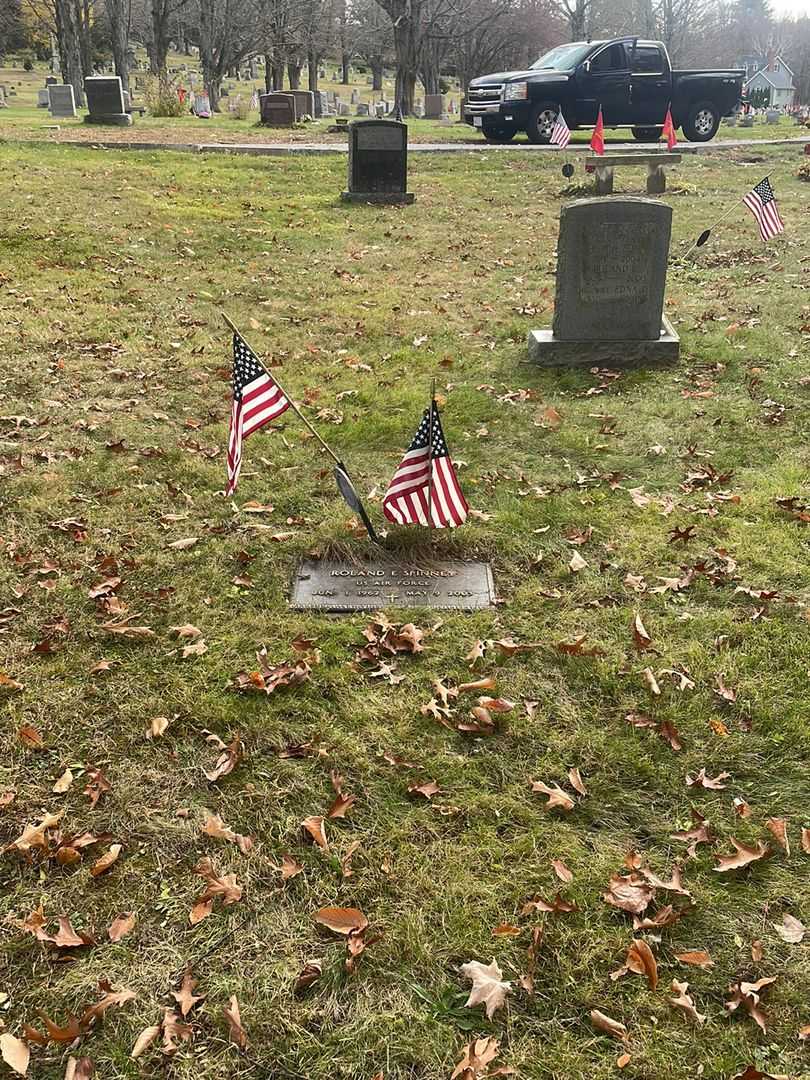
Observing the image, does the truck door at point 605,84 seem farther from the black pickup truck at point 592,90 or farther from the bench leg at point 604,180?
the bench leg at point 604,180

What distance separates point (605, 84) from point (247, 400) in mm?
22040

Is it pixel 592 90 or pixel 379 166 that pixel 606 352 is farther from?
pixel 592 90

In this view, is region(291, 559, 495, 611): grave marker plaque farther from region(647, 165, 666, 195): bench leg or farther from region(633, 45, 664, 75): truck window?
region(633, 45, 664, 75): truck window

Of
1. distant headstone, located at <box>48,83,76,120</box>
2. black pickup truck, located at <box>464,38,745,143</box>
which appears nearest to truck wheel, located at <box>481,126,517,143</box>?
black pickup truck, located at <box>464,38,745,143</box>

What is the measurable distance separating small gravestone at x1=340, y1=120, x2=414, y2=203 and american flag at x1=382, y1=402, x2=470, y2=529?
42.2ft

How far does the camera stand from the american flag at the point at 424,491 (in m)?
4.74

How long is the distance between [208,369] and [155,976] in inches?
247

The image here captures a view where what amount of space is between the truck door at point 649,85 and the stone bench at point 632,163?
7.15m

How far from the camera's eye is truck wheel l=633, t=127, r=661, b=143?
25052 millimetres

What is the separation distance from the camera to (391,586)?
4.81 metres

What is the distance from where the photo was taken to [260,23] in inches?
1634

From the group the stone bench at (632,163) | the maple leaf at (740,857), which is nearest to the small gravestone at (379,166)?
the stone bench at (632,163)

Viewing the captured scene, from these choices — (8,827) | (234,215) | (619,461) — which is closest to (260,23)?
(234,215)

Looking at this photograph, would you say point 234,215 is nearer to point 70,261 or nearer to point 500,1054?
point 70,261
